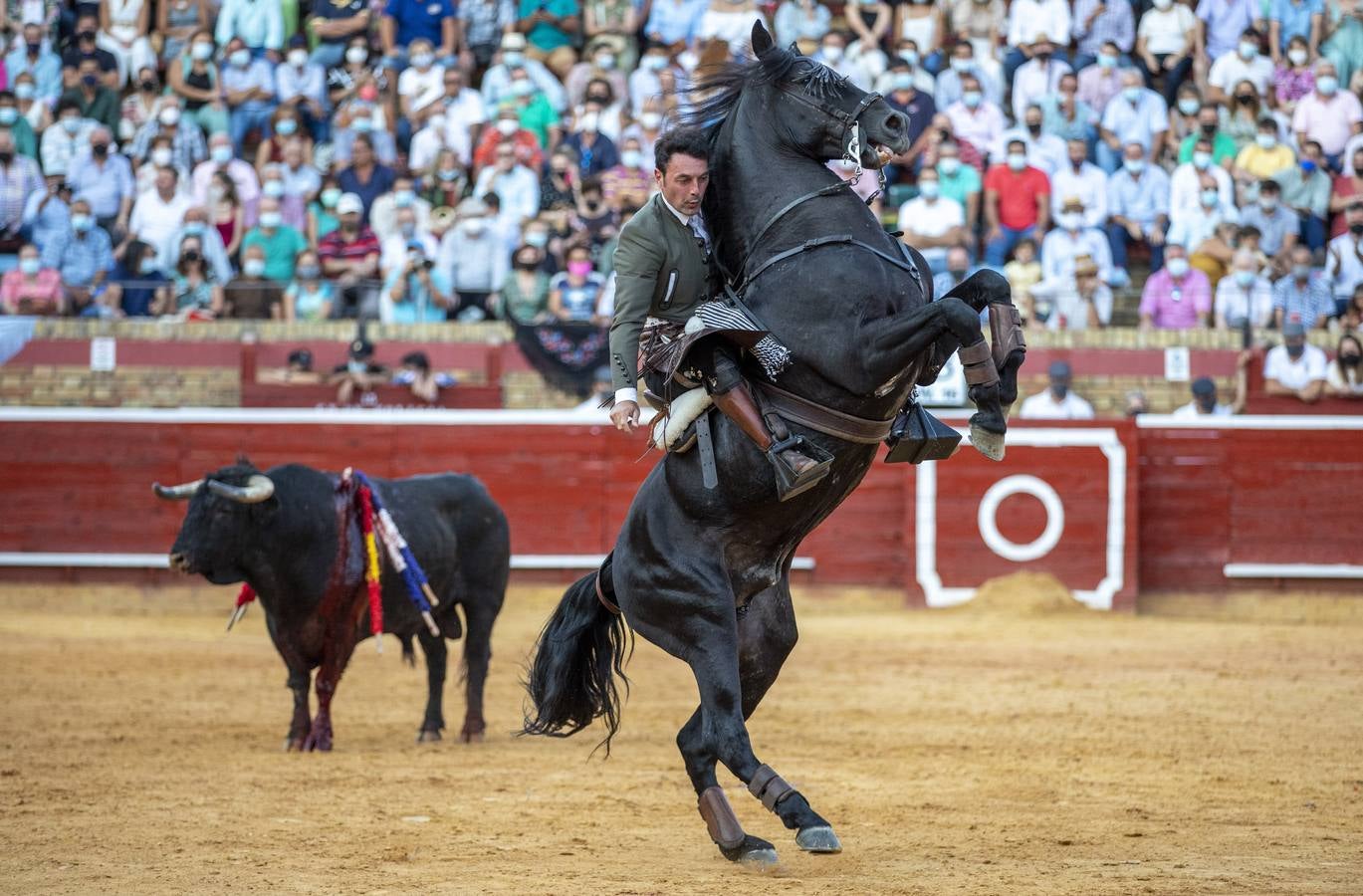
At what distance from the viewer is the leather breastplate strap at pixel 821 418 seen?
568cm

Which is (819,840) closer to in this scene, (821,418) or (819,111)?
(821,418)

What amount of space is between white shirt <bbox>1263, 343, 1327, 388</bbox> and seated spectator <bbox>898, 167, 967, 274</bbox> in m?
2.81

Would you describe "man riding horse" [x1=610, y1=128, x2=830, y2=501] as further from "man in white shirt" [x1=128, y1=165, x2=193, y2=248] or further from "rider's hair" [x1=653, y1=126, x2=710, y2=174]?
"man in white shirt" [x1=128, y1=165, x2=193, y2=248]

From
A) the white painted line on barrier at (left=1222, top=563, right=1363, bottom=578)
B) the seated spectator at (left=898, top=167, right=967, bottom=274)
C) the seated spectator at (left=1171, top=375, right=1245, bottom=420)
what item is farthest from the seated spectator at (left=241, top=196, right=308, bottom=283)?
the white painted line on barrier at (left=1222, top=563, right=1363, bottom=578)

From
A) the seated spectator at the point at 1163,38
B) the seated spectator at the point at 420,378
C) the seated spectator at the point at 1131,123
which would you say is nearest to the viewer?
the seated spectator at the point at 420,378

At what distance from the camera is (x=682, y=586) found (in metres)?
5.96

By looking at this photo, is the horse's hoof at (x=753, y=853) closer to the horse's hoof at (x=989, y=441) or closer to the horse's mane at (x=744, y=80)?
the horse's hoof at (x=989, y=441)

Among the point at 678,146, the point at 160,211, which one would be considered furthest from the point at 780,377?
the point at 160,211

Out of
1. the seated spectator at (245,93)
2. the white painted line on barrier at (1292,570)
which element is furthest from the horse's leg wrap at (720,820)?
the seated spectator at (245,93)

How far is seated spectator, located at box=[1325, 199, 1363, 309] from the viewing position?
15391mm

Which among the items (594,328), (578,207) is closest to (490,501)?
(594,328)

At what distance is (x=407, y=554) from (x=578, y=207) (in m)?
7.49

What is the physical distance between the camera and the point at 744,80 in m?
6.12

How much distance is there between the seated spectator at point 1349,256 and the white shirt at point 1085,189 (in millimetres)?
1968
